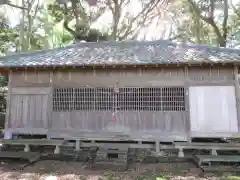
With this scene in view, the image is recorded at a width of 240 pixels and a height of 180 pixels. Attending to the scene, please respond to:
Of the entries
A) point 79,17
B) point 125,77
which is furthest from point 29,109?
point 79,17

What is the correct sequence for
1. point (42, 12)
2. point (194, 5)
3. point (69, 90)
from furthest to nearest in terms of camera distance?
point (42, 12)
point (194, 5)
point (69, 90)

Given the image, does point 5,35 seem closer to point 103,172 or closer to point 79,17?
point 79,17

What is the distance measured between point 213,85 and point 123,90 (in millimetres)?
3438

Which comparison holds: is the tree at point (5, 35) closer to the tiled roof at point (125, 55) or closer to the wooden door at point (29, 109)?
the tiled roof at point (125, 55)

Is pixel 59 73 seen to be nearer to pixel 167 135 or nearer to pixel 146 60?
pixel 146 60

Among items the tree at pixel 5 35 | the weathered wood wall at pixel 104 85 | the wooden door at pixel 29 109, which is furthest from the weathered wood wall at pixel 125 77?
the tree at pixel 5 35

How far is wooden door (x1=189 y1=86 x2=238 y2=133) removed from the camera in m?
7.40

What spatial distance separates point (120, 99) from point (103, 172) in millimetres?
2899

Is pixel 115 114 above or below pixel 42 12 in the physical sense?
below

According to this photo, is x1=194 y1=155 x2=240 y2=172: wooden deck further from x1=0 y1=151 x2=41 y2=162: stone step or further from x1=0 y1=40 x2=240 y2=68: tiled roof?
x1=0 y1=151 x2=41 y2=162: stone step

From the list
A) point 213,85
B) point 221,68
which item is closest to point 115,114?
point 213,85

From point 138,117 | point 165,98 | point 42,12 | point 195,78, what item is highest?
point 42,12

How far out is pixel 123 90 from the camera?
7914mm

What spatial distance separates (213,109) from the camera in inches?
295
